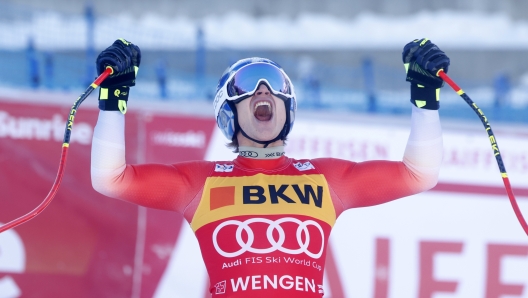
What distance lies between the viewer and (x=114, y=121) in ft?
9.52

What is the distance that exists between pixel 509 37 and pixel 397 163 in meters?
11.4

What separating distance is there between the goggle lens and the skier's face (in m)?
0.03

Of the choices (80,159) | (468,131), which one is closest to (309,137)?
(468,131)

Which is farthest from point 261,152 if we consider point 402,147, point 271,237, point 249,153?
point 402,147

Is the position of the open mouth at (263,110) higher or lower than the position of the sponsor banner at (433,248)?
higher

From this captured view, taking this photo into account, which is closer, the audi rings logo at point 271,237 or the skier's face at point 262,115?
the audi rings logo at point 271,237

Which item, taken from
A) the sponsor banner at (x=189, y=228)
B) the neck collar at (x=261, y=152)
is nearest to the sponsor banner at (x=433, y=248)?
the sponsor banner at (x=189, y=228)

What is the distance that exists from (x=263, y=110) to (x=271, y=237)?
48 cm

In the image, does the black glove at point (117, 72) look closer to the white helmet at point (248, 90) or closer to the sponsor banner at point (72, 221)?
the white helmet at point (248, 90)

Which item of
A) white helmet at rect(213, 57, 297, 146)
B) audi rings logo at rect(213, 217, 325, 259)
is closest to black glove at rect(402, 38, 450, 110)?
white helmet at rect(213, 57, 297, 146)

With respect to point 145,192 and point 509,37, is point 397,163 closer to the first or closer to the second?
point 145,192

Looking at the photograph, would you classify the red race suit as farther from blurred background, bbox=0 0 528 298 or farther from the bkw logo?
blurred background, bbox=0 0 528 298

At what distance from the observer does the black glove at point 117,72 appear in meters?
2.84

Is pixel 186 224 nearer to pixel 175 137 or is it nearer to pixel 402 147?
pixel 175 137
